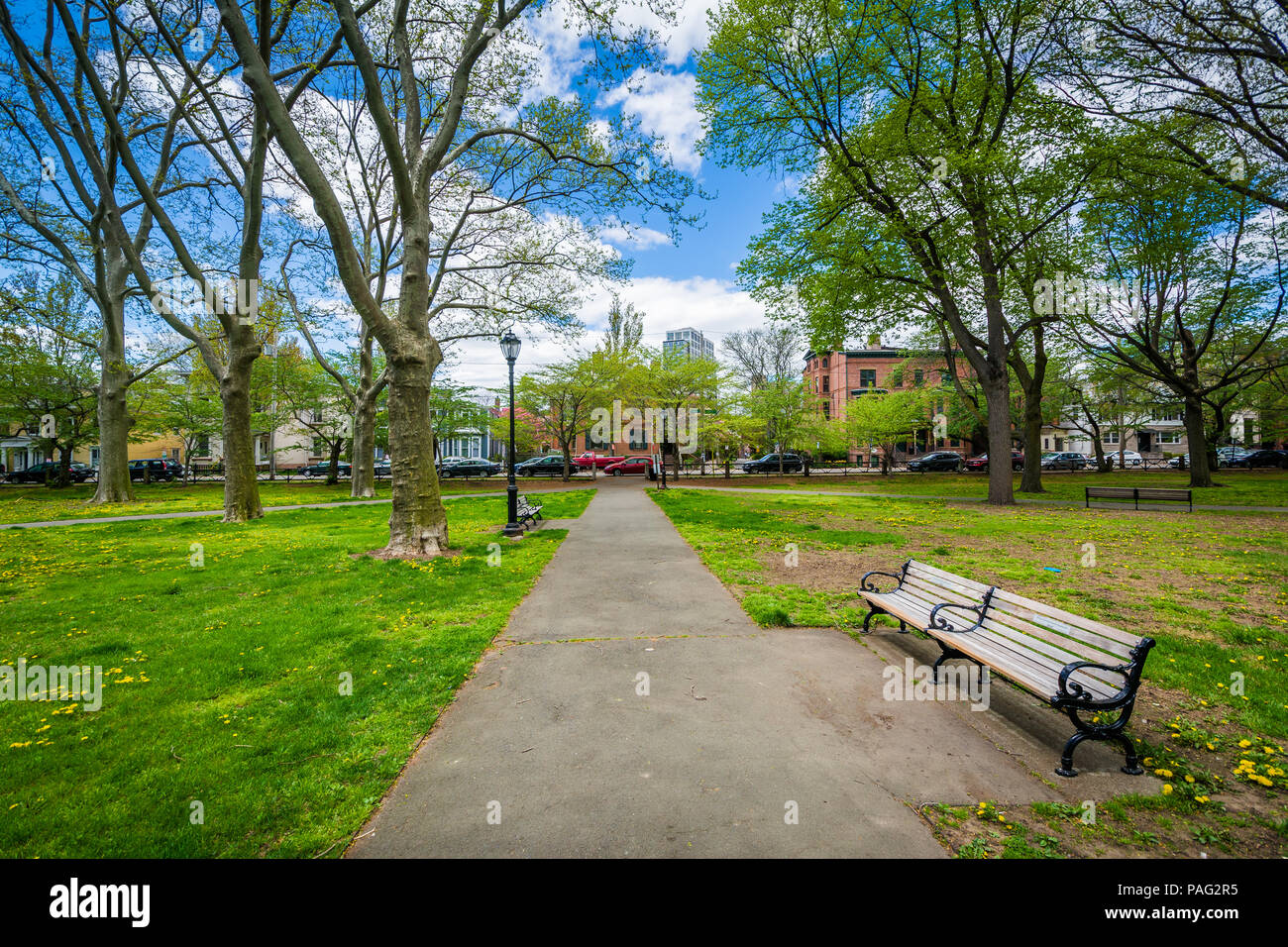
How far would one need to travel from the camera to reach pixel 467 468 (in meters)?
43.0

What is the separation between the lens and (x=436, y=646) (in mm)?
4930

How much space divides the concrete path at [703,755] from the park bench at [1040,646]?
290 millimetres

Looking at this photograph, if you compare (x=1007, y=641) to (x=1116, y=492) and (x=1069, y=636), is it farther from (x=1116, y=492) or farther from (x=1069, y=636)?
(x=1116, y=492)

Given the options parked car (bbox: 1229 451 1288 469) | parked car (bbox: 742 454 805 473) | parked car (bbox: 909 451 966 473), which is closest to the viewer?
parked car (bbox: 1229 451 1288 469)

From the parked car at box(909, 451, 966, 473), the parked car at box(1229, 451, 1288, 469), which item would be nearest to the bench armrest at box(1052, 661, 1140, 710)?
the parked car at box(909, 451, 966, 473)

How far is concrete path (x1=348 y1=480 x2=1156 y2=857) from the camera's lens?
243cm

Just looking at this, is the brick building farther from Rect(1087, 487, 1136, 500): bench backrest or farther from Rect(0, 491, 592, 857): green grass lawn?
Rect(0, 491, 592, 857): green grass lawn

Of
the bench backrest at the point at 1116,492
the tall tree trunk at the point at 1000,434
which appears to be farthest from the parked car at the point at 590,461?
the bench backrest at the point at 1116,492

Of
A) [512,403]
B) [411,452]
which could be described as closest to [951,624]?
[411,452]

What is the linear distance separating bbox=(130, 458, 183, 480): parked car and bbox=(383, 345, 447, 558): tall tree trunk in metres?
45.7

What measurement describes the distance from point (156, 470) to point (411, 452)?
49698mm

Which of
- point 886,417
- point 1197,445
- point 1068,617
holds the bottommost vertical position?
point 1068,617

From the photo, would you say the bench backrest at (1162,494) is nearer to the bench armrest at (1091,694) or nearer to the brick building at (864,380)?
the bench armrest at (1091,694)

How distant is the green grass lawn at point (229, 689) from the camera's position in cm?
252
